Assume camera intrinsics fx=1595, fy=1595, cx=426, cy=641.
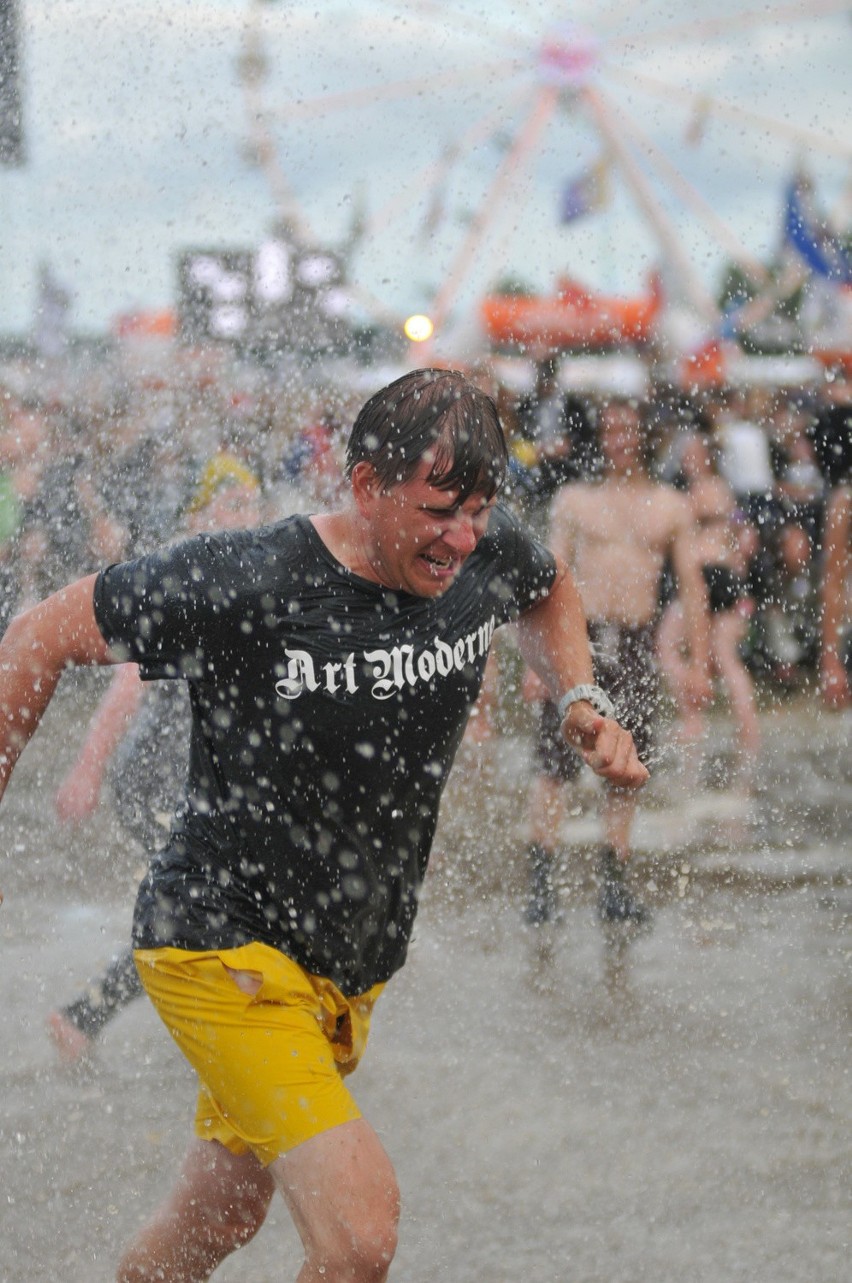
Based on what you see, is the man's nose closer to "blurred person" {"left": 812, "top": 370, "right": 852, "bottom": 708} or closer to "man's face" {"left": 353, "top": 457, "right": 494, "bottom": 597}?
"man's face" {"left": 353, "top": 457, "right": 494, "bottom": 597}

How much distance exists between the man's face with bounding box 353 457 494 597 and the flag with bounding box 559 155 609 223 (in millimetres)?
17956

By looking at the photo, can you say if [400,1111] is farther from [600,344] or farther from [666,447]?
[600,344]

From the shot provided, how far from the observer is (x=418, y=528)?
7.43 feet

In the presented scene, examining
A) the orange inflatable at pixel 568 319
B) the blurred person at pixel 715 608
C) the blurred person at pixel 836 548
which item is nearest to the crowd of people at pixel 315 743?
the blurred person at pixel 715 608

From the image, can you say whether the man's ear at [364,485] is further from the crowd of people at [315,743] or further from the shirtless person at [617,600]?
the shirtless person at [617,600]

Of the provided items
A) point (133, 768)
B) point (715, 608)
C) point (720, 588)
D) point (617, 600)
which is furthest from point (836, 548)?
point (133, 768)

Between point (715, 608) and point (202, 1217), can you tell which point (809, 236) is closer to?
point (715, 608)

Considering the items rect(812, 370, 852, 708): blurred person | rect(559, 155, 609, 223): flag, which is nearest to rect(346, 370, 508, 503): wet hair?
rect(812, 370, 852, 708): blurred person

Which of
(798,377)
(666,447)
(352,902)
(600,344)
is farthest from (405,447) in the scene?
(600,344)

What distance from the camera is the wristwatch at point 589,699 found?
2.72m

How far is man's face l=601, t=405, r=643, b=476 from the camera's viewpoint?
5.86 metres

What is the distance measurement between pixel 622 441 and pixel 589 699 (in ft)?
10.8

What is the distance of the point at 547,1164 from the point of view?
3.52 metres

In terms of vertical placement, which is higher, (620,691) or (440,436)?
(440,436)
